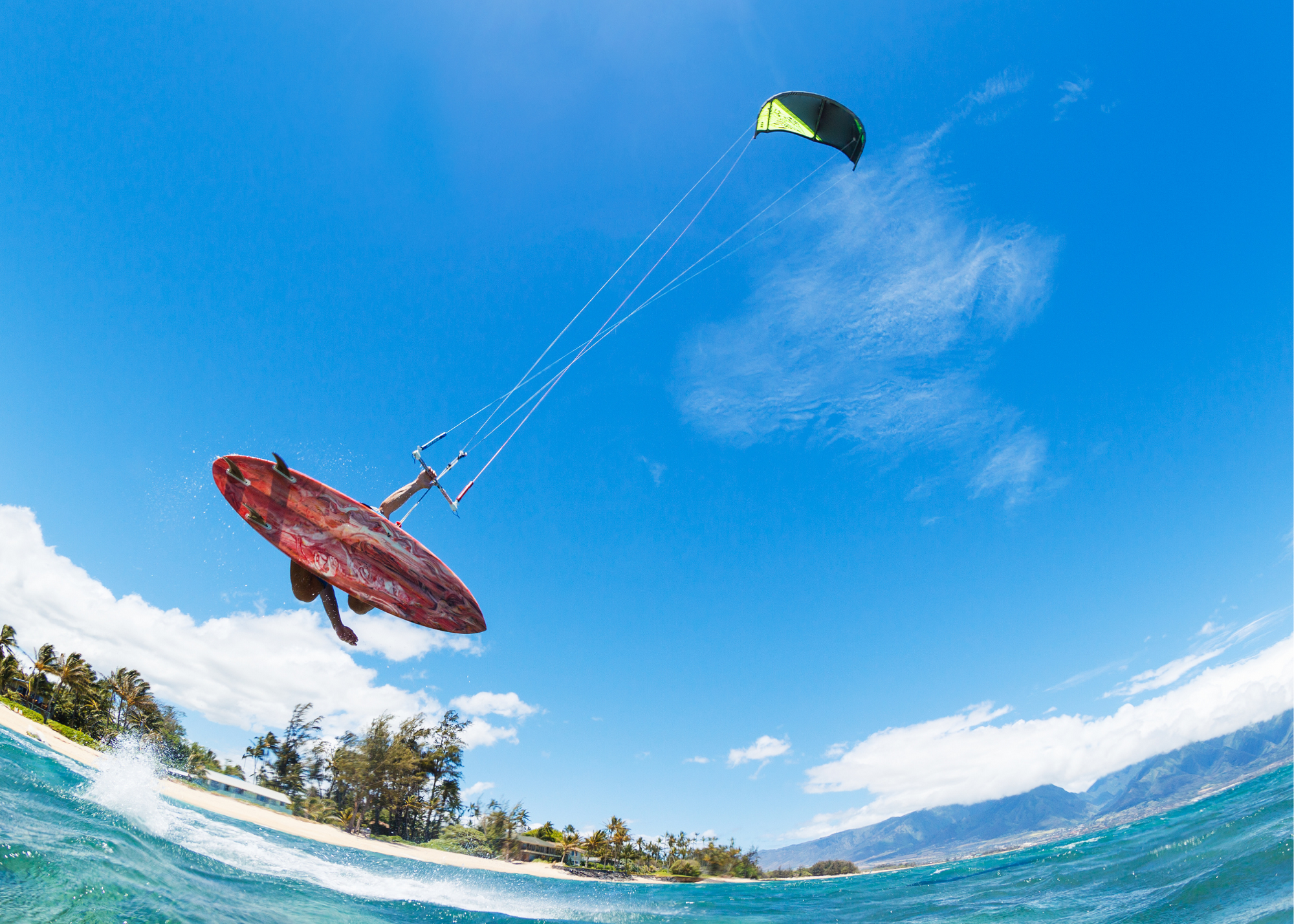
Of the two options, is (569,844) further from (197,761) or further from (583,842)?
(197,761)

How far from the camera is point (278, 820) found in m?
44.0

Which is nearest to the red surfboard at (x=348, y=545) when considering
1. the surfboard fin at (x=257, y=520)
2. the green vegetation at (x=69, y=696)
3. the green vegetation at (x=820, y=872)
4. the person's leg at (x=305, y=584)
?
the surfboard fin at (x=257, y=520)

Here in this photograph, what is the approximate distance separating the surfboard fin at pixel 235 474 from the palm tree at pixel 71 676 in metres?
49.2

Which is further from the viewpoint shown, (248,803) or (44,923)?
(248,803)

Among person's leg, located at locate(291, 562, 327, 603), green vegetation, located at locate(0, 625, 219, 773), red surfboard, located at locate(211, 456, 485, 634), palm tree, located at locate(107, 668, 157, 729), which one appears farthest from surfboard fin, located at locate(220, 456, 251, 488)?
palm tree, located at locate(107, 668, 157, 729)

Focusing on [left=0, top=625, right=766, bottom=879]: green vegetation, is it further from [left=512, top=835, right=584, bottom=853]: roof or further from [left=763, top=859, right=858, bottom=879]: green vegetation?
[left=763, top=859, right=858, bottom=879]: green vegetation

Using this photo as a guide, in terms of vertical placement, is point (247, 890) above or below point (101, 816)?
below

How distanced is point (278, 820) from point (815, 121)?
57980 millimetres

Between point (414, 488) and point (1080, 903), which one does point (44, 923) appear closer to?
point (414, 488)

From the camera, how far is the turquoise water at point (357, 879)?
415 inches

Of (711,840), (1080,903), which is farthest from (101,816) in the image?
(711,840)

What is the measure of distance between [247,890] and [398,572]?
1356 cm

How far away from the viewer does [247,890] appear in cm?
1410

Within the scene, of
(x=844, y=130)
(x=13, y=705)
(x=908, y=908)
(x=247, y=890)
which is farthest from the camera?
(x=13, y=705)
